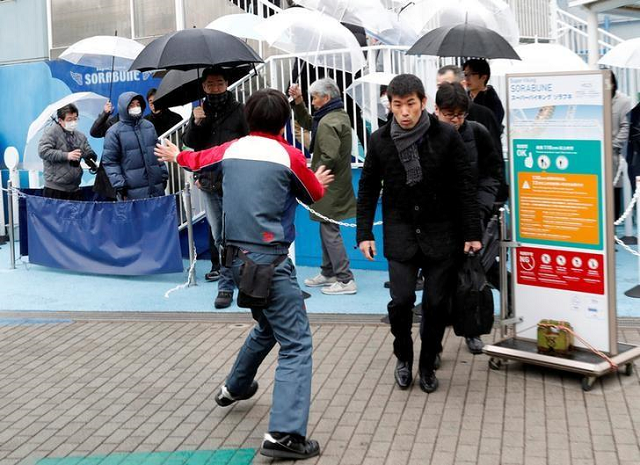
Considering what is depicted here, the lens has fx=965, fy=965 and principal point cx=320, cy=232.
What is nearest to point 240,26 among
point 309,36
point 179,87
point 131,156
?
point 179,87

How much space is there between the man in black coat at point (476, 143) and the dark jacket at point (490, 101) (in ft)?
3.76

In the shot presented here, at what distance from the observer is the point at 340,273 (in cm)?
913

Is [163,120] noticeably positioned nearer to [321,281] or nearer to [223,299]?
[321,281]

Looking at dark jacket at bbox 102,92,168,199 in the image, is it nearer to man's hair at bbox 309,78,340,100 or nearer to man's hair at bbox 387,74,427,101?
man's hair at bbox 309,78,340,100

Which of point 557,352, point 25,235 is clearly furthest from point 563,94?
point 25,235

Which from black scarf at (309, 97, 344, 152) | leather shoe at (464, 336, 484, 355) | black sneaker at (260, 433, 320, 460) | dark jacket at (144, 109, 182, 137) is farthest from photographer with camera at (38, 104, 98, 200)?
black sneaker at (260, 433, 320, 460)

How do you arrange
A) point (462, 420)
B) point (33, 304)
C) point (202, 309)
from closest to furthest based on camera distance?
1. point (462, 420)
2. point (202, 309)
3. point (33, 304)

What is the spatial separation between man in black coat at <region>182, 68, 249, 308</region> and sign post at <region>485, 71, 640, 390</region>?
3.00 metres

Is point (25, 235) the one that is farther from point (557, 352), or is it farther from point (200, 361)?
point (557, 352)

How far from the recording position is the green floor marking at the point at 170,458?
4.91m

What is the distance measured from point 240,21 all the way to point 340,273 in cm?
328

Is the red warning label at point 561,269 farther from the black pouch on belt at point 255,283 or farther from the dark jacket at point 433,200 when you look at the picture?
the black pouch on belt at point 255,283

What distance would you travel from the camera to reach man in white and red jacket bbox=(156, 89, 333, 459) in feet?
16.0

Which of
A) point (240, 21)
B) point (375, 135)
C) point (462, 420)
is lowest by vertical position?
point (462, 420)
